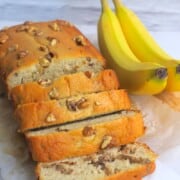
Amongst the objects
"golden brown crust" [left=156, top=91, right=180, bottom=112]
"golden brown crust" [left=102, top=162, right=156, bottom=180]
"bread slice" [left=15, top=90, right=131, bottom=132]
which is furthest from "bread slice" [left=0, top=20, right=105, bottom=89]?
"golden brown crust" [left=102, top=162, right=156, bottom=180]

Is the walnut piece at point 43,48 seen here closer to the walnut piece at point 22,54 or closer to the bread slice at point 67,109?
the walnut piece at point 22,54

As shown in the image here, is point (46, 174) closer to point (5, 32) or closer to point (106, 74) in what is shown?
point (106, 74)

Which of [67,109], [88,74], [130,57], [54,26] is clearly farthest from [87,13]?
[67,109]

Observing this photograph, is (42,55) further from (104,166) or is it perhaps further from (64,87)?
(104,166)

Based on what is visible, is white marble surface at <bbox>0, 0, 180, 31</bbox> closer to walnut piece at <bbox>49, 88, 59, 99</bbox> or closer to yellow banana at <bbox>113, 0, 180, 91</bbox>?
yellow banana at <bbox>113, 0, 180, 91</bbox>

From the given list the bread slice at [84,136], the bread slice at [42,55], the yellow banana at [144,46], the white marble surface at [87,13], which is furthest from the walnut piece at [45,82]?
the white marble surface at [87,13]

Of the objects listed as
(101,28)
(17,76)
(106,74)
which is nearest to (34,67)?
(17,76)
